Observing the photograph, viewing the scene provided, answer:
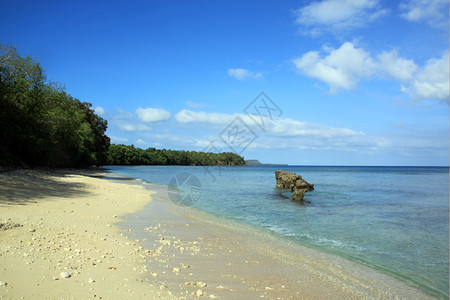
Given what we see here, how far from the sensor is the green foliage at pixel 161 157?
138 meters

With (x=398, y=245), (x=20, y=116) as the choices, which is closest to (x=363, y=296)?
(x=398, y=245)

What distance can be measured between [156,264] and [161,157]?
17385 cm

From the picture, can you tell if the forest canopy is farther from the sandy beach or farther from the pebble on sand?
the pebble on sand

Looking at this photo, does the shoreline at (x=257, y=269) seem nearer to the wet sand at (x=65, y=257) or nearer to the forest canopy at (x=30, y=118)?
the wet sand at (x=65, y=257)

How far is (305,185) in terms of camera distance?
3288 centimetres

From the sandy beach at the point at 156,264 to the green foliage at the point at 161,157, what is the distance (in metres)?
114

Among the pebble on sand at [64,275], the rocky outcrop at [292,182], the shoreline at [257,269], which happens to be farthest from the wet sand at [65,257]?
the rocky outcrop at [292,182]

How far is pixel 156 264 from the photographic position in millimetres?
7238

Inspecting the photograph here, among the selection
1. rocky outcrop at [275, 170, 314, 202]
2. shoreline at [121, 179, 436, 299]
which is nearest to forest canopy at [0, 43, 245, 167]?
shoreline at [121, 179, 436, 299]

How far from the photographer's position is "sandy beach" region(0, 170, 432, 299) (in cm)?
551

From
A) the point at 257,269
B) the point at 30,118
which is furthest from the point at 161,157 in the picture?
the point at 257,269

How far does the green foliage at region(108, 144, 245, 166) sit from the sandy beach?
11433cm

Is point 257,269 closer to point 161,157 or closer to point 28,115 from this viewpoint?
point 28,115

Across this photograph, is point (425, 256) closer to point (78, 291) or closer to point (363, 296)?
point (363, 296)
